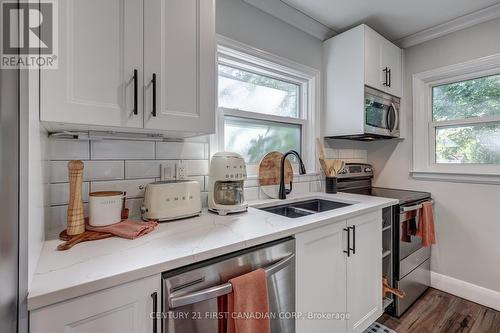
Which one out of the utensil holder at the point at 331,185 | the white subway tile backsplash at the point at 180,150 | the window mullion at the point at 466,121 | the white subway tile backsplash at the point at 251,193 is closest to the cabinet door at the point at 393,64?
the window mullion at the point at 466,121

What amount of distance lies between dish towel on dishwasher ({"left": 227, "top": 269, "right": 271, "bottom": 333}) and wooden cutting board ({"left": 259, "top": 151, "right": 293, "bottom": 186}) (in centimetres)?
96

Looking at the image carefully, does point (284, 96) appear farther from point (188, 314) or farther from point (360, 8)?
point (188, 314)

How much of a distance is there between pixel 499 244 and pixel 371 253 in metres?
1.34

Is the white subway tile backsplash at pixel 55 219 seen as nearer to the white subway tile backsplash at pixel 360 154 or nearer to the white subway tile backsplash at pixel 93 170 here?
the white subway tile backsplash at pixel 93 170

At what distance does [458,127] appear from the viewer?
2244 mm

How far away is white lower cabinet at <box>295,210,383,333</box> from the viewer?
1.21 m

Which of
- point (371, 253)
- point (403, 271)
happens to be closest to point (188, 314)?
point (371, 253)

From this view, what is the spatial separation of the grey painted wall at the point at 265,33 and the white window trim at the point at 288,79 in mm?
60

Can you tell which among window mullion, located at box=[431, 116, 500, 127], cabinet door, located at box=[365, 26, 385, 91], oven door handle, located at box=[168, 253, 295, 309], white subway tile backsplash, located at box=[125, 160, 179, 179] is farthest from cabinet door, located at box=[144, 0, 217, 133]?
window mullion, located at box=[431, 116, 500, 127]

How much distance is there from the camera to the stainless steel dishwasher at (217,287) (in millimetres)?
792

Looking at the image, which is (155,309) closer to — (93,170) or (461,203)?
(93,170)

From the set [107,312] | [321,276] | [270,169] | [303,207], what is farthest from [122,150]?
[303,207]

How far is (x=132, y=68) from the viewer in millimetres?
986

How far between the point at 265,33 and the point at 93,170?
61.6 inches
